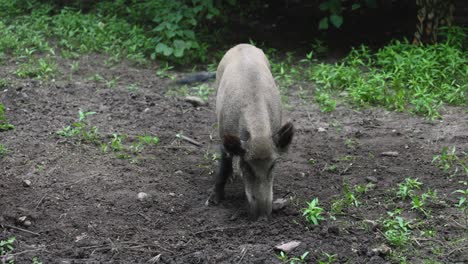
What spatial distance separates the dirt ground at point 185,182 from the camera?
538cm

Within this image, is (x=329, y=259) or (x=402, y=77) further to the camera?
(x=402, y=77)

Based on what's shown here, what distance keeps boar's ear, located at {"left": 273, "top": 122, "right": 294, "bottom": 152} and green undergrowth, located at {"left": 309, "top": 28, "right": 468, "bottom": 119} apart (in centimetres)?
284

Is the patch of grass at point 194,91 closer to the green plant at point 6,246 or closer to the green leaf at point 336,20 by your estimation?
the green leaf at point 336,20

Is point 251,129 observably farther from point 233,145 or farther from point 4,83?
point 4,83

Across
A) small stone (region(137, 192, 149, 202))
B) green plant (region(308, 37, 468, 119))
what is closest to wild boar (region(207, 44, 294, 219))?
small stone (region(137, 192, 149, 202))

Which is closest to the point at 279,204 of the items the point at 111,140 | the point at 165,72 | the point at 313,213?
the point at 313,213

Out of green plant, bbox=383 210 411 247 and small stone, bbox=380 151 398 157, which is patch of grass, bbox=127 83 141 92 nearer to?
small stone, bbox=380 151 398 157

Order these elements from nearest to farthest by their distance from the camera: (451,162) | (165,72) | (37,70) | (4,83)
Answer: (451,162)
(4,83)
(37,70)
(165,72)

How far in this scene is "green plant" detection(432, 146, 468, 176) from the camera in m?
6.59

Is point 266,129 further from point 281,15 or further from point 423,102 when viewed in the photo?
point 281,15

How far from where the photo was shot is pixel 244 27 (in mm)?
11547

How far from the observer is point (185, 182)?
21.5 ft

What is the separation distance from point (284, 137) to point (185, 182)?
1387 millimetres

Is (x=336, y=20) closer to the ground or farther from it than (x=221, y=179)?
farther from it
